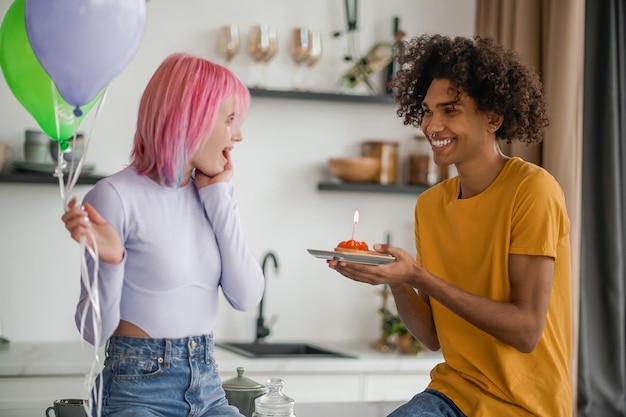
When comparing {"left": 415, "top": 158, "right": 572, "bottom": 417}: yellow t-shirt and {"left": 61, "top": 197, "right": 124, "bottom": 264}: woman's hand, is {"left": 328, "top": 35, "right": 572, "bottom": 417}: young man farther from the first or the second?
{"left": 61, "top": 197, "right": 124, "bottom": 264}: woman's hand

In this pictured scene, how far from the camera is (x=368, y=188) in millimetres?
4059

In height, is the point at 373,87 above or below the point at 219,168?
above

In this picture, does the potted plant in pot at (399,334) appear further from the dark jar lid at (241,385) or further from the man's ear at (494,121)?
the dark jar lid at (241,385)

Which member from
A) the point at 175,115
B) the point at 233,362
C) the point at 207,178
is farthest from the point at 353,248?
the point at 233,362

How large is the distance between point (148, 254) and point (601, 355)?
2632 mm

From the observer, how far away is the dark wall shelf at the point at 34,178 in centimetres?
364

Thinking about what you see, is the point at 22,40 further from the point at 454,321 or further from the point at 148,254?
the point at 454,321

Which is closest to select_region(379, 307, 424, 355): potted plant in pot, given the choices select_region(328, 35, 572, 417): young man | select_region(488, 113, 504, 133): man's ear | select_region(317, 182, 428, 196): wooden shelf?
select_region(317, 182, 428, 196): wooden shelf

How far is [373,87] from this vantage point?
425 centimetres

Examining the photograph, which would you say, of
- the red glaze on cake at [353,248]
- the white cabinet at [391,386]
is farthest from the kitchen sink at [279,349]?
the red glaze on cake at [353,248]

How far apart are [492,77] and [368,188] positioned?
179 centimetres

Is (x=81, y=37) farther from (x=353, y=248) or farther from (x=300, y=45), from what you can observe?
(x=300, y=45)

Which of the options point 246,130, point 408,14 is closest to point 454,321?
point 246,130

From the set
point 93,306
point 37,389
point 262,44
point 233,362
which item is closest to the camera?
point 93,306
